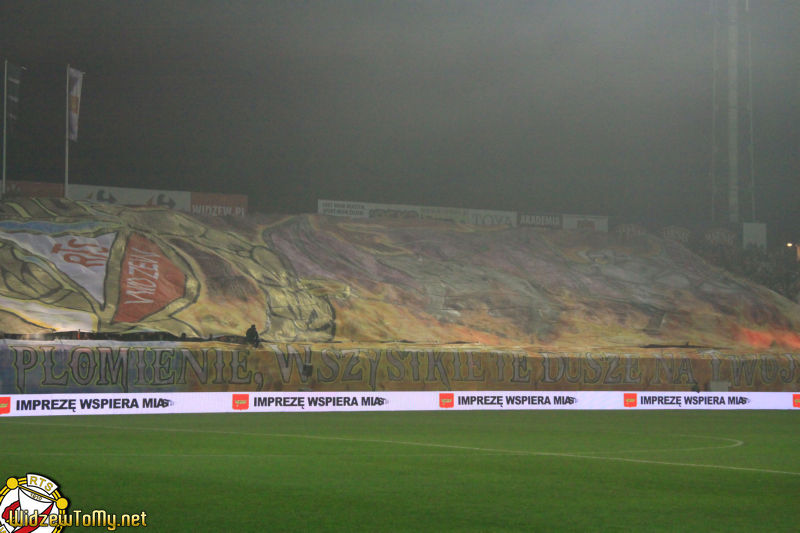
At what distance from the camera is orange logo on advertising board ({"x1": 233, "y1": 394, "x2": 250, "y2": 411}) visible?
146 feet

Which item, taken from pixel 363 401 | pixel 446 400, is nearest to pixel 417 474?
pixel 363 401

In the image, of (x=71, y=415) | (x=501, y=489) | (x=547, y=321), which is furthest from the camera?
(x=547, y=321)

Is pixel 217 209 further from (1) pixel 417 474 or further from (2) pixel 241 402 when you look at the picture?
(1) pixel 417 474

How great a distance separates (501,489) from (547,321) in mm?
58733

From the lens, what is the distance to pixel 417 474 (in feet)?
61.6

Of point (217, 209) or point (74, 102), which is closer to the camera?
point (74, 102)

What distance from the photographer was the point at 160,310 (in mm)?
62406

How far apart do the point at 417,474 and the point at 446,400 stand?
29514 millimetres

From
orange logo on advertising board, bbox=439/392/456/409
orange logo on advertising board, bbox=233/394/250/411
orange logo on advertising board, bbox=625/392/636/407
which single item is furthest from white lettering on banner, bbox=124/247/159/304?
orange logo on advertising board, bbox=625/392/636/407

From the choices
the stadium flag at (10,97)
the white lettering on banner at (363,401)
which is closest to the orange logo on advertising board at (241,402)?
the white lettering on banner at (363,401)

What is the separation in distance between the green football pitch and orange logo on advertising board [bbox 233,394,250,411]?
10218 mm

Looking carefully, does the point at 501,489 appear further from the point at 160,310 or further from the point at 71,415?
the point at 160,310

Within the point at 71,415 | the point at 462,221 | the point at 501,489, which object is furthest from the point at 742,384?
the point at 501,489

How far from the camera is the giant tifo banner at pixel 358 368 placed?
51.6 metres
